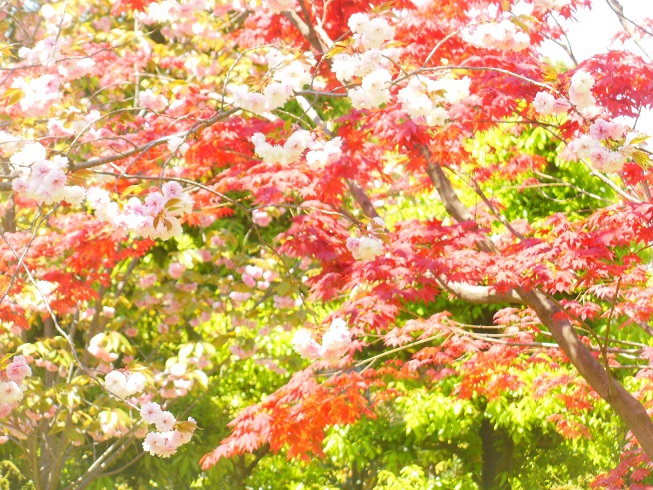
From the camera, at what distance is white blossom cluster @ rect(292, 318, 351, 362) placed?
3.64 meters

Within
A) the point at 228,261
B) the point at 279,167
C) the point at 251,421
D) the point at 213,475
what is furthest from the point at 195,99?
the point at 213,475

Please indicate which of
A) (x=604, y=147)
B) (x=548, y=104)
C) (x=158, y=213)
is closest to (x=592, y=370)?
(x=548, y=104)

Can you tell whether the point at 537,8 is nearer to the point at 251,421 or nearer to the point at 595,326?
the point at 251,421

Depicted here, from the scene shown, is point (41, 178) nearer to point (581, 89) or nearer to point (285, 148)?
point (285, 148)

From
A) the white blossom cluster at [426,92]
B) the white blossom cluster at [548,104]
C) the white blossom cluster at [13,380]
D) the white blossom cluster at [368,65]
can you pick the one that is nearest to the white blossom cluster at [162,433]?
the white blossom cluster at [13,380]

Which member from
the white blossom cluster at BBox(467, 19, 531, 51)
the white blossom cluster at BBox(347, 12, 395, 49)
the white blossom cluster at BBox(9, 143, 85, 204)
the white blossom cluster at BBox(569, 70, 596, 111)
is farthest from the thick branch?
the white blossom cluster at BBox(9, 143, 85, 204)

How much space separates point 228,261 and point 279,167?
1907mm

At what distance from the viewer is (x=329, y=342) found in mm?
3641

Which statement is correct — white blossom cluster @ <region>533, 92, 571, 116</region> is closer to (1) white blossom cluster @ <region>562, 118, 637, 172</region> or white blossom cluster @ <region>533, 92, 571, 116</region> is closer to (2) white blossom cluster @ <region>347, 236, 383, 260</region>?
(1) white blossom cluster @ <region>562, 118, 637, 172</region>

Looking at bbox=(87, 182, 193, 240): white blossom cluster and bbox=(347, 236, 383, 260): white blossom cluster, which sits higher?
bbox=(87, 182, 193, 240): white blossom cluster

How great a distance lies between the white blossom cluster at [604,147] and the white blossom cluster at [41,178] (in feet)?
5.51

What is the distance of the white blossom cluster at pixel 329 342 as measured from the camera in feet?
12.0

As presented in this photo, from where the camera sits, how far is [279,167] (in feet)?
15.8

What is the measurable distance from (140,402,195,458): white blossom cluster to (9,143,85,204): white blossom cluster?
2.34 ft
